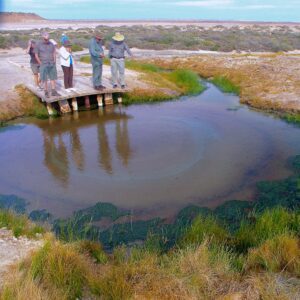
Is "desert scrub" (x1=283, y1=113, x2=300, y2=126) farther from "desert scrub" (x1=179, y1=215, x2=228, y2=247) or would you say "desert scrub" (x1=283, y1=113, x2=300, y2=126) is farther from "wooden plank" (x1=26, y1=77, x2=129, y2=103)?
"desert scrub" (x1=179, y1=215, x2=228, y2=247)

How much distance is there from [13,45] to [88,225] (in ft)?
110

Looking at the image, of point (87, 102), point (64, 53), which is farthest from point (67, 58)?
point (87, 102)

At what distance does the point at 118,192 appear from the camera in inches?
269

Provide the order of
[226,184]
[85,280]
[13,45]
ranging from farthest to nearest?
[13,45] → [226,184] → [85,280]

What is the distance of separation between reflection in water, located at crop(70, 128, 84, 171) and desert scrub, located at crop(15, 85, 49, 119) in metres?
1.96

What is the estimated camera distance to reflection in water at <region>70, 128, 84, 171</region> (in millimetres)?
8070

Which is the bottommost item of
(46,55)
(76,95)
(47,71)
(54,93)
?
(76,95)

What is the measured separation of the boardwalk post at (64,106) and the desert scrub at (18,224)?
6582 millimetres

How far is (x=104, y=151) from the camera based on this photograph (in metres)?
8.81

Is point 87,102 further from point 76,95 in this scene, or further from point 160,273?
point 160,273

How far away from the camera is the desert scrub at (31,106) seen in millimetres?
11836

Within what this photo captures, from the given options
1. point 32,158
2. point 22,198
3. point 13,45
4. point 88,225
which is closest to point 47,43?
point 32,158

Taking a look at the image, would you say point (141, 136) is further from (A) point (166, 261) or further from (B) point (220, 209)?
(A) point (166, 261)

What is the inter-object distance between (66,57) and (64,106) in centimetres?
165
